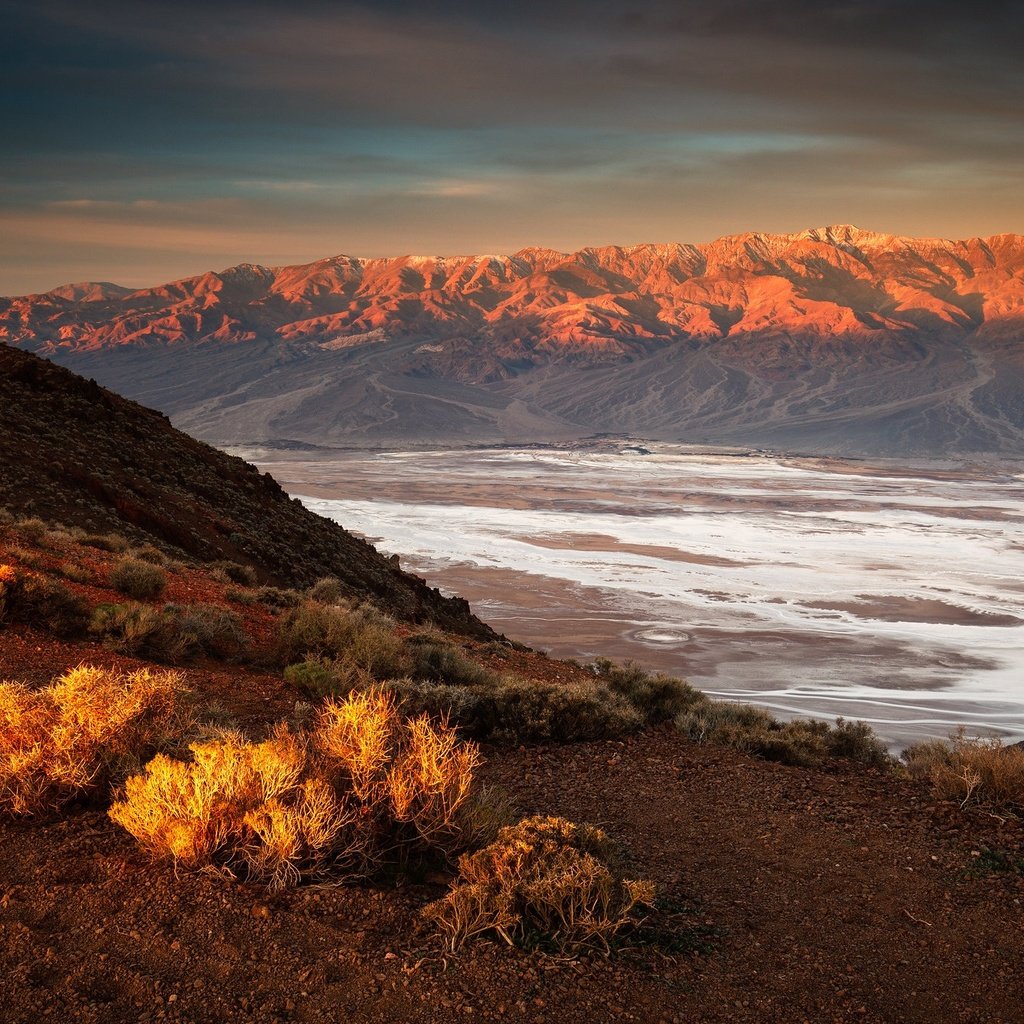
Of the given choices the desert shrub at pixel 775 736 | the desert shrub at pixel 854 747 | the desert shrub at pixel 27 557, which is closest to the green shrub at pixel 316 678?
the desert shrub at pixel 775 736

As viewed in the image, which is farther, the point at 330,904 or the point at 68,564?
the point at 68,564

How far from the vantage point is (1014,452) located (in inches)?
5630

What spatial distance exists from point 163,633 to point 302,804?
16.5 ft

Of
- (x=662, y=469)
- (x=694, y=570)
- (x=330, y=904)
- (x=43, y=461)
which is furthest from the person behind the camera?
(x=662, y=469)

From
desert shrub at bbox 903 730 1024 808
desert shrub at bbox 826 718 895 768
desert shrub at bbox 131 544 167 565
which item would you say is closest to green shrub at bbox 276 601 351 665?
desert shrub at bbox 826 718 895 768

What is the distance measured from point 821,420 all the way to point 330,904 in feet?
578

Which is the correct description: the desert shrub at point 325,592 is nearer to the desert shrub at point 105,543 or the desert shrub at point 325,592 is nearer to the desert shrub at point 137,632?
the desert shrub at point 105,543

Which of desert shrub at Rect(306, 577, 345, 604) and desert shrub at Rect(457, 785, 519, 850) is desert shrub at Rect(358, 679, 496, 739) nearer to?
desert shrub at Rect(457, 785, 519, 850)

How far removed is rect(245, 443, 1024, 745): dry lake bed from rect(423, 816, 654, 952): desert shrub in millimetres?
18197

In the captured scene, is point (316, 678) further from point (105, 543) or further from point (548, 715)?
point (105, 543)

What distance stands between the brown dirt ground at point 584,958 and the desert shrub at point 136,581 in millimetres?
6114

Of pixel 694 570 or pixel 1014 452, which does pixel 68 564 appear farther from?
pixel 1014 452

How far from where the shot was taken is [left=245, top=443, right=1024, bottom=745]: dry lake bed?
2683cm

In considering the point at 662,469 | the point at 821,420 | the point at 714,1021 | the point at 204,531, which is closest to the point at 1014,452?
the point at 821,420
